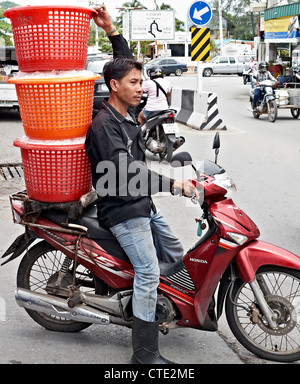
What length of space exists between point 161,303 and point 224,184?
838mm

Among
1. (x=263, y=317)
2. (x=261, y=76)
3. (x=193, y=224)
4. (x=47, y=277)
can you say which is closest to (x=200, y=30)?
(x=261, y=76)

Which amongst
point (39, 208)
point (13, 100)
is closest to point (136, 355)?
point (39, 208)

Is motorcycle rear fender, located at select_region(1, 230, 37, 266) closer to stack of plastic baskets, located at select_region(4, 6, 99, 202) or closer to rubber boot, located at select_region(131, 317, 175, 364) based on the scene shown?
stack of plastic baskets, located at select_region(4, 6, 99, 202)

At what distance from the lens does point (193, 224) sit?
20.7ft

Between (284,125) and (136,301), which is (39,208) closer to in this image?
(136,301)

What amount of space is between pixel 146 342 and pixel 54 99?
1520 mm

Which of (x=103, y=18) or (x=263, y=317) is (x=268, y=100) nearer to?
(x=103, y=18)

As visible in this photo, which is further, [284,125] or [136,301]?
[284,125]

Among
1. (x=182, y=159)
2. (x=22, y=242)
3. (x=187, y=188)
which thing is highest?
(x=182, y=159)

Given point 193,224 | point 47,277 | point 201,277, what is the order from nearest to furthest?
point 201,277 < point 47,277 < point 193,224

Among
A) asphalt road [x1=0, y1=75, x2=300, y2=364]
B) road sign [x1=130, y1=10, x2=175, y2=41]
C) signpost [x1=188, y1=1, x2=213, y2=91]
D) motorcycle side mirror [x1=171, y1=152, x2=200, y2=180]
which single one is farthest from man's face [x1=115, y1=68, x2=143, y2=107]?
road sign [x1=130, y1=10, x2=175, y2=41]

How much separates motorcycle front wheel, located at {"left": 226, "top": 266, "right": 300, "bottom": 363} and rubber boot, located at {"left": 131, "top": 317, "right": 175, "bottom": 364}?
499mm

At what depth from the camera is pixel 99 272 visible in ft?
11.6

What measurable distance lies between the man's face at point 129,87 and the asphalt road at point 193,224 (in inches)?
62.7
